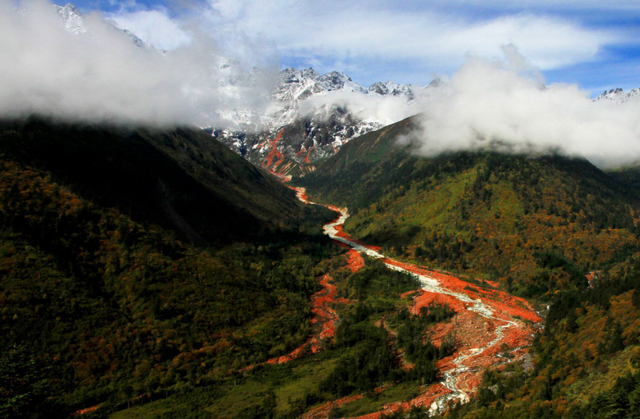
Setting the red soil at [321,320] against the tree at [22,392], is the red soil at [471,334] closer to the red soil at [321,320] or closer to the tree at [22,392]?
the red soil at [321,320]

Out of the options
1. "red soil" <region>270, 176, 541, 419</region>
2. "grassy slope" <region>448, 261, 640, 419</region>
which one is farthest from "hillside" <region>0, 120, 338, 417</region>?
"grassy slope" <region>448, 261, 640, 419</region>

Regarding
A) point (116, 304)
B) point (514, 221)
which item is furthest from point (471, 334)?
point (514, 221)

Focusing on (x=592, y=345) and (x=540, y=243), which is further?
(x=540, y=243)

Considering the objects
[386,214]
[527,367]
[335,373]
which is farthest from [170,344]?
[386,214]

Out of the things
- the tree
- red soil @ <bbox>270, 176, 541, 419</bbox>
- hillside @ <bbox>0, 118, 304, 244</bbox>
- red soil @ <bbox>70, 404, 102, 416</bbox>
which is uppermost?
hillside @ <bbox>0, 118, 304, 244</bbox>

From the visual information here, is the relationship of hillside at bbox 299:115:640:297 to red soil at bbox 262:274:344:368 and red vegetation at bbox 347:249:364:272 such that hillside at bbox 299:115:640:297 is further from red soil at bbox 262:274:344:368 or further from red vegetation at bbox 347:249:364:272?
red soil at bbox 262:274:344:368

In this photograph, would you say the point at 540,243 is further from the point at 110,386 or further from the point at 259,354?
the point at 110,386

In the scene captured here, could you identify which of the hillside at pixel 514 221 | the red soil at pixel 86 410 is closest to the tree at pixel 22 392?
the red soil at pixel 86 410

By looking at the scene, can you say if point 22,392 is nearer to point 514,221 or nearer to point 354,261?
point 354,261
